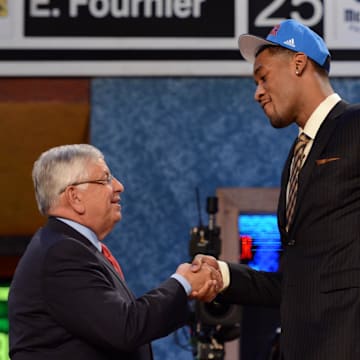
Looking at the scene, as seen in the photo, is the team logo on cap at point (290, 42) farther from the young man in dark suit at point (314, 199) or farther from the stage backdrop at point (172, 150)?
the stage backdrop at point (172, 150)

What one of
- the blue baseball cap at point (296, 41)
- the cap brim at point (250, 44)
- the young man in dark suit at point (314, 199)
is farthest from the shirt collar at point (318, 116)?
the cap brim at point (250, 44)

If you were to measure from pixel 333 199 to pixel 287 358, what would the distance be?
0.49 metres

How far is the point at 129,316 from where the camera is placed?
2658mm

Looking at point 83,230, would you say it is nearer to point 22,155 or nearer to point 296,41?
point 296,41

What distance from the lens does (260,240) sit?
6.18 metres

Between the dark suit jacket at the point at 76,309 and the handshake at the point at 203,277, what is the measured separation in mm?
160

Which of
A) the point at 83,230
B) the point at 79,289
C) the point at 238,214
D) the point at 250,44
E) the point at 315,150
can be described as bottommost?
the point at 238,214

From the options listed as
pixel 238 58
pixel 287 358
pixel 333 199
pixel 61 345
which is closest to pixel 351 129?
pixel 333 199

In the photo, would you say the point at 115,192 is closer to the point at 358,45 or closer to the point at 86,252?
the point at 86,252

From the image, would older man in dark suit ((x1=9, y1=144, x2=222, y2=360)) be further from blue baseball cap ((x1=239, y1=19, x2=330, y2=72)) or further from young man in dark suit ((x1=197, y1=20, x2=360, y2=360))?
blue baseball cap ((x1=239, y1=19, x2=330, y2=72))

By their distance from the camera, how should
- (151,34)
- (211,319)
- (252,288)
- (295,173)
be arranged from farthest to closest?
(151,34), (211,319), (252,288), (295,173)

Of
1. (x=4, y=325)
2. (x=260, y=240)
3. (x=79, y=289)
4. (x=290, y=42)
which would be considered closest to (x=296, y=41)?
(x=290, y=42)

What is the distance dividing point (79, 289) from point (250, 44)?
0.94 metres

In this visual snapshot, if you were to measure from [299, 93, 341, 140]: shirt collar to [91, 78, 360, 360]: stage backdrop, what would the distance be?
323cm
